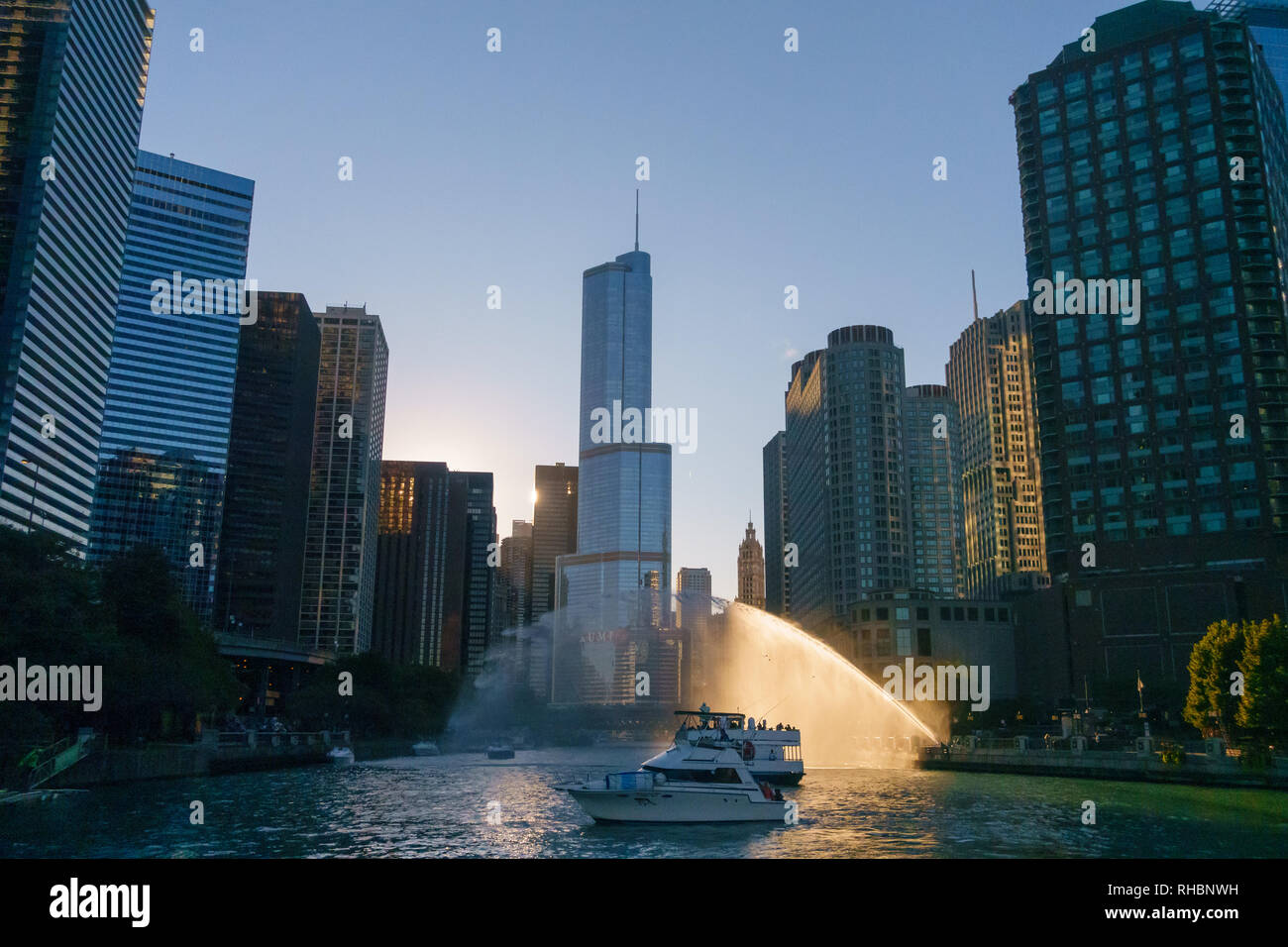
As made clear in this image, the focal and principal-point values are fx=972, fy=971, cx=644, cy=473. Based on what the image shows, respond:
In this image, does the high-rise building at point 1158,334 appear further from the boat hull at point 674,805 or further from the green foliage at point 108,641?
the green foliage at point 108,641

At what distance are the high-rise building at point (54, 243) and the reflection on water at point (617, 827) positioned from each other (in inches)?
5011

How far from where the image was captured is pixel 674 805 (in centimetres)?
5075

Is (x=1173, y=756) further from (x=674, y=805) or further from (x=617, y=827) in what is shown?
(x=617, y=827)

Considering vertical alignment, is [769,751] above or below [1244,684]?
below

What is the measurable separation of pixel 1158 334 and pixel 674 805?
139489mm

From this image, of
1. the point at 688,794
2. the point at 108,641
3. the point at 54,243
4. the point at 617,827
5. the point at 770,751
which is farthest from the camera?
the point at 54,243

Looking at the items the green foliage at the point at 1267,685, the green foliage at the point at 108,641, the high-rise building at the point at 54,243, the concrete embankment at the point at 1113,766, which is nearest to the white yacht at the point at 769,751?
the concrete embankment at the point at 1113,766

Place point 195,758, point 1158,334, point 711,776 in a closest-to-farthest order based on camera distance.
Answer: point 711,776, point 195,758, point 1158,334

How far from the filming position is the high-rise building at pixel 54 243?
17200 centimetres

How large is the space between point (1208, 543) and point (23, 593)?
155 metres

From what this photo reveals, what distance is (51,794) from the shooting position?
183 feet

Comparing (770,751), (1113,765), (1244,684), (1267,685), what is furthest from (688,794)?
(1113,765)
